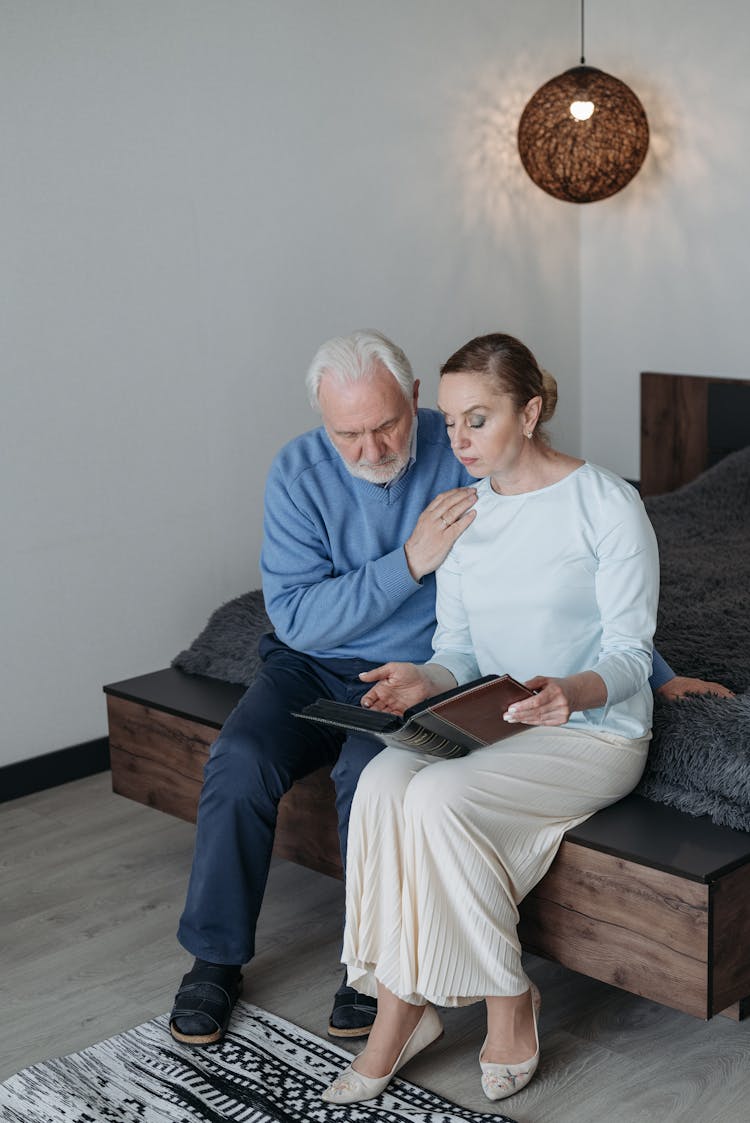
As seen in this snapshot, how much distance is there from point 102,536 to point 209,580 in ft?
1.14

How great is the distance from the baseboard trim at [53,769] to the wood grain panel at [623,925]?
1449 mm

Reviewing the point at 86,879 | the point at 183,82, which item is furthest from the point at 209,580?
the point at 183,82

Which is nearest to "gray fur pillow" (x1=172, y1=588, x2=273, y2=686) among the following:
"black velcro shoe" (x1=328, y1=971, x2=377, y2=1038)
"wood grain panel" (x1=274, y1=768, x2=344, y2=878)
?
"wood grain panel" (x1=274, y1=768, x2=344, y2=878)

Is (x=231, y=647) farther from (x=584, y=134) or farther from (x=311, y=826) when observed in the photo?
(x=584, y=134)

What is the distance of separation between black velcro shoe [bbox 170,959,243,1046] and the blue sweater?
526 mm

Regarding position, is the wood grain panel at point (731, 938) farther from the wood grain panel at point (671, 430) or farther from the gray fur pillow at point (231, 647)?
the wood grain panel at point (671, 430)

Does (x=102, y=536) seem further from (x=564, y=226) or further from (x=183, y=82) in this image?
(x=564, y=226)

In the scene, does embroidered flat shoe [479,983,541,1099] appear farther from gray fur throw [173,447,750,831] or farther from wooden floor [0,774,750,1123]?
gray fur throw [173,447,750,831]

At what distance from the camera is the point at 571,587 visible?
5.95ft

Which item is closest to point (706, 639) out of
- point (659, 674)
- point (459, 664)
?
point (659, 674)

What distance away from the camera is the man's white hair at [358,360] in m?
2.02

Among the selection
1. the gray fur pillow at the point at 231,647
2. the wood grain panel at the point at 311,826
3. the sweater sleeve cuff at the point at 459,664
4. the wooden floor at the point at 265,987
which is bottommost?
the wooden floor at the point at 265,987

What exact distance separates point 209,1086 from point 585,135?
2813mm

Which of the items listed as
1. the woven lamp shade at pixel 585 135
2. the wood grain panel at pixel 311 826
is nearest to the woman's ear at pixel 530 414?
the wood grain panel at pixel 311 826
